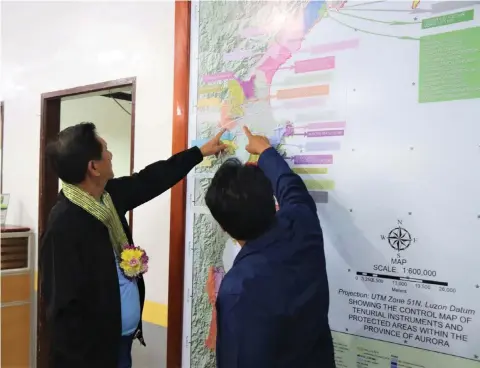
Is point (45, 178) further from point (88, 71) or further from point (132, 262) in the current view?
point (132, 262)

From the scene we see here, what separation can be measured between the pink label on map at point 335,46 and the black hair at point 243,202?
495mm

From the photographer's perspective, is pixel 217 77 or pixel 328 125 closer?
pixel 328 125

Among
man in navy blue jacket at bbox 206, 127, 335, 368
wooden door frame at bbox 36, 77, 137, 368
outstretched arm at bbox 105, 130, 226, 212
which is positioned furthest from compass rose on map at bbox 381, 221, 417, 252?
wooden door frame at bbox 36, 77, 137, 368

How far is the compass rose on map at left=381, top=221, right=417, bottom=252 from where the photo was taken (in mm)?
1297

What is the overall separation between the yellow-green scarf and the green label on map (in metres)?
1.00

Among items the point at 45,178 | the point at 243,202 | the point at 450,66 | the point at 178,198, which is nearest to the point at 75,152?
the point at 178,198

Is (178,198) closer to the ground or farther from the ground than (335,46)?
closer to the ground

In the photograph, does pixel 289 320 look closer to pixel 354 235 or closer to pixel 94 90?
pixel 354 235

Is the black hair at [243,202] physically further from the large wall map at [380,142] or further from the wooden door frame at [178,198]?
the wooden door frame at [178,198]

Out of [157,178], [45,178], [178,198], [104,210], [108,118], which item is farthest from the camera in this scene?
[108,118]

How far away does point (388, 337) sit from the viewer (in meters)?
1.33

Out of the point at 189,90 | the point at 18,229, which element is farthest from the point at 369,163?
the point at 18,229

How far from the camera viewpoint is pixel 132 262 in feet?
5.29

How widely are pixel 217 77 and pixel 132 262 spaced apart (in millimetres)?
679
